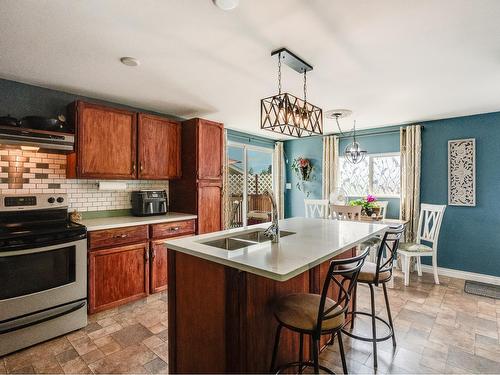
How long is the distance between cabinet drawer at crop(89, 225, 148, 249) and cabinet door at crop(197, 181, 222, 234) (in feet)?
2.66

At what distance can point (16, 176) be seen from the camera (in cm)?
275

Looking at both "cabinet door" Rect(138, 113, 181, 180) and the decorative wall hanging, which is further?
the decorative wall hanging

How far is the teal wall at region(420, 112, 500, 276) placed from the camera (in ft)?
12.6

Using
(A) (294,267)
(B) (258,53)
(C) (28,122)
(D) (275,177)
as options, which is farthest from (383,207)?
(C) (28,122)

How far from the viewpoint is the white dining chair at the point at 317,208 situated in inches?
196

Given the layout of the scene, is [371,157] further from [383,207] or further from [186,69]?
[186,69]

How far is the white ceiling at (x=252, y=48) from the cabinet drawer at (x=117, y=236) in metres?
1.56

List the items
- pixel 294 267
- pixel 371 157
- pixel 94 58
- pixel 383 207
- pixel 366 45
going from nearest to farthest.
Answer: pixel 294 267, pixel 366 45, pixel 94 58, pixel 383 207, pixel 371 157

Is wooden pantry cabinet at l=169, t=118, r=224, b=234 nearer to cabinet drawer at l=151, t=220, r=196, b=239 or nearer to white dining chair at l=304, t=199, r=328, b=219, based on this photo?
cabinet drawer at l=151, t=220, r=196, b=239

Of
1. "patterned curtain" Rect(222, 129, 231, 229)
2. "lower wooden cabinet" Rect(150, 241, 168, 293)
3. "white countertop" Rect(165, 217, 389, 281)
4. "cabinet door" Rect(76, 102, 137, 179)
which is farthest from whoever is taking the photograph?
"patterned curtain" Rect(222, 129, 231, 229)

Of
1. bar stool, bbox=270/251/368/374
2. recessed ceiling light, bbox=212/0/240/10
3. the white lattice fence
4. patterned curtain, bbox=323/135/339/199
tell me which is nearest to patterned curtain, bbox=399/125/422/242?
patterned curtain, bbox=323/135/339/199

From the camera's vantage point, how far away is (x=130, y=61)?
7.67ft

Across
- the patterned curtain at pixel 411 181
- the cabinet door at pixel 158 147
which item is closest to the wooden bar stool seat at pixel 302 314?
the cabinet door at pixel 158 147

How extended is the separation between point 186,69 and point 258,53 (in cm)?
73
